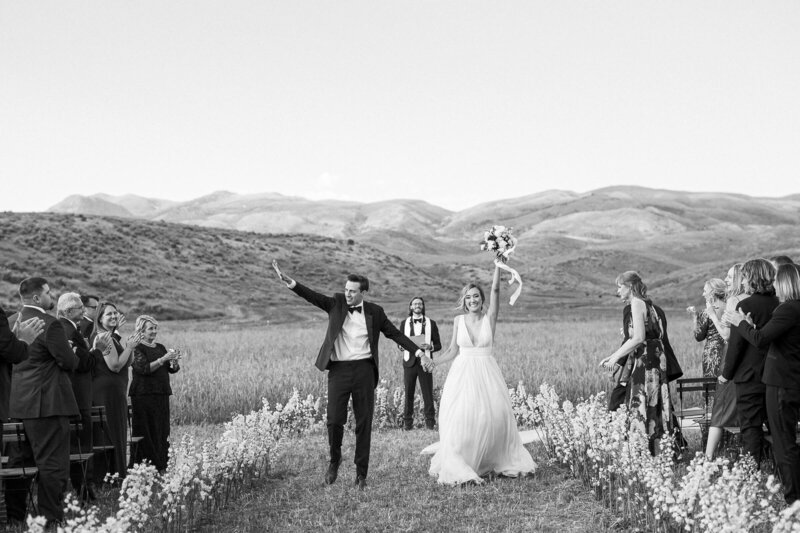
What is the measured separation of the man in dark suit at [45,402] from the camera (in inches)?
306

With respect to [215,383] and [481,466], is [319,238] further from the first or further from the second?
[481,466]

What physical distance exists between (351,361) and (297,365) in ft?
40.6

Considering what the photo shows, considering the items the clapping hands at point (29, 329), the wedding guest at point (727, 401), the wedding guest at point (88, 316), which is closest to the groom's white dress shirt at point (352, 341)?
the wedding guest at point (88, 316)

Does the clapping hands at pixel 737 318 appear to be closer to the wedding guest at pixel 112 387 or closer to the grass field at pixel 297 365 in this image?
the wedding guest at pixel 112 387

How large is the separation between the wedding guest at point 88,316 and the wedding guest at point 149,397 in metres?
0.61

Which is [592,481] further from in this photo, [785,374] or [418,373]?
[418,373]

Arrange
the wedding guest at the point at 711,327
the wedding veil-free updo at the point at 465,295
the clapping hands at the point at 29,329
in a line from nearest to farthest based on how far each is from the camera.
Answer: the clapping hands at the point at 29,329
the wedding veil-free updo at the point at 465,295
the wedding guest at the point at 711,327

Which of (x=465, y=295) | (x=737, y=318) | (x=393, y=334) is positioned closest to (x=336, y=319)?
(x=393, y=334)

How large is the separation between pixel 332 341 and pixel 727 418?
4412 millimetres

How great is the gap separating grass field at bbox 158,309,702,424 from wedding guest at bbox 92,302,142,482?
5638mm

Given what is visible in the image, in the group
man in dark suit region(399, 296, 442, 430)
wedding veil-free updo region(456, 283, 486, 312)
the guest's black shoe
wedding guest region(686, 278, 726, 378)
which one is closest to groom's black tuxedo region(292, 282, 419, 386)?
wedding veil-free updo region(456, 283, 486, 312)

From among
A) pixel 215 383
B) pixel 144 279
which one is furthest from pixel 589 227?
pixel 215 383

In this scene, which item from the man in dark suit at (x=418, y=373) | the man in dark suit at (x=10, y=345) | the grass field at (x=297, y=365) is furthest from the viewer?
the grass field at (x=297, y=365)

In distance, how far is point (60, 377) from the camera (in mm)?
8023
